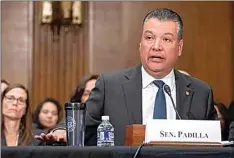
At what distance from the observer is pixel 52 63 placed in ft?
21.9

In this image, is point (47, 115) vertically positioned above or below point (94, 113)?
below

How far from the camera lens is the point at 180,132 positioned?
7.88ft

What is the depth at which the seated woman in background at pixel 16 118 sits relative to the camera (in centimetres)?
446

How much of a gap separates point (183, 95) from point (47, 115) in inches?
92.8

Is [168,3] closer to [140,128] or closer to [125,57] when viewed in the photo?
[125,57]

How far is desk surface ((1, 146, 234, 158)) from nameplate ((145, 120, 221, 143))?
126 millimetres

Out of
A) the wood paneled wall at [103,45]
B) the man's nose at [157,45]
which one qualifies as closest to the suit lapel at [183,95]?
the man's nose at [157,45]

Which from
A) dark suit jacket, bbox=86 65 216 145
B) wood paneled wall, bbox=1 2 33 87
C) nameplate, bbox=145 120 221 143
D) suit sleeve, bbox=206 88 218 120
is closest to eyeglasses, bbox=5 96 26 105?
dark suit jacket, bbox=86 65 216 145

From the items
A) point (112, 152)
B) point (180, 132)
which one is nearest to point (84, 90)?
point (180, 132)

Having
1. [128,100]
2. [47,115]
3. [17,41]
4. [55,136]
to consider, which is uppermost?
[17,41]

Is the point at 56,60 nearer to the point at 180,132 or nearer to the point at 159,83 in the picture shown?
the point at 159,83

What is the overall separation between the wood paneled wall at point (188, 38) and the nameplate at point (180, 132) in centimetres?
421

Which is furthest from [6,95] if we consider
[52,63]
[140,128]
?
[140,128]

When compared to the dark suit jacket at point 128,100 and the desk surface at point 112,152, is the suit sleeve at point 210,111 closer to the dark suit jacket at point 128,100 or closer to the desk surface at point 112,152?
the dark suit jacket at point 128,100
